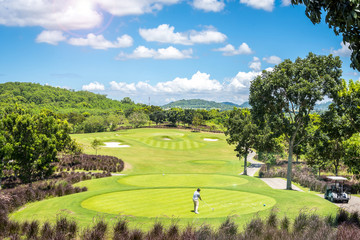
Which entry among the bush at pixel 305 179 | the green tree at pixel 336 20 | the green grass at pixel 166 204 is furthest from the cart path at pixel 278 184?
the green tree at pixel 336 20

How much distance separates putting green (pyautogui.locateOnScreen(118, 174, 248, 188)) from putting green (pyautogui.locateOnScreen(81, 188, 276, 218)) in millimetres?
7885

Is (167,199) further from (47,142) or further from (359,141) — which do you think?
(359,141)

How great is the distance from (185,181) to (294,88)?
1436 cm

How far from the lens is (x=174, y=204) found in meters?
15.3

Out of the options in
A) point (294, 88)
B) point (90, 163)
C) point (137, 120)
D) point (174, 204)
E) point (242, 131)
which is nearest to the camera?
point (174, 204)

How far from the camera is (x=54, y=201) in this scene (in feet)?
57.1

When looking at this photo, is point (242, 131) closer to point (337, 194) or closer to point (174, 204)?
point (337, 194)

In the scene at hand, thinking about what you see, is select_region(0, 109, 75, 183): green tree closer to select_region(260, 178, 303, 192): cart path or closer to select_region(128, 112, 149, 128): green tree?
select_region(260, 178, 303, 192): cart path

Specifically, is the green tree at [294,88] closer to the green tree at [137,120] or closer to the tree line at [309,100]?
the tree line at [309,100]

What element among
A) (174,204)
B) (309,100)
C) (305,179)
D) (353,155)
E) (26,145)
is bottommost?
(305,179)

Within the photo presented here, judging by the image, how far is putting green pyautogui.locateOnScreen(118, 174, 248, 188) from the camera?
88.7 ft

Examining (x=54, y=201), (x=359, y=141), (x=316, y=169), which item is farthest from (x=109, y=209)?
(x=316, y=169)

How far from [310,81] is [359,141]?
8.13 metres

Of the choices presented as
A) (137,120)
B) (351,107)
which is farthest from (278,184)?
(137,120)
